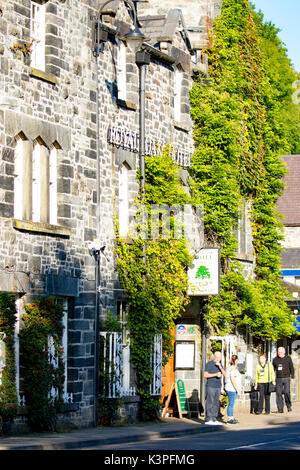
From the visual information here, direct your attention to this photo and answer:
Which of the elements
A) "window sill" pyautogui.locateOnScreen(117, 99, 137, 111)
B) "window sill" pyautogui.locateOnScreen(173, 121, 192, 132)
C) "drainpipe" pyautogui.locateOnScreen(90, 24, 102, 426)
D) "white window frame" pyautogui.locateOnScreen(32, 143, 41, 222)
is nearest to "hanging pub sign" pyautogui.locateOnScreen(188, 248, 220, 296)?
"window sill" pyautogui.locateOnScreen(173, 121, 192, 132)

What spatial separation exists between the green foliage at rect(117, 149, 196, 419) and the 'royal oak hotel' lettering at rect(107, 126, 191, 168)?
292 millimetres

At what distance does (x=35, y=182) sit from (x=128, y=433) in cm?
539

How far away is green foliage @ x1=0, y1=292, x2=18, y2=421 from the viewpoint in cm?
2200

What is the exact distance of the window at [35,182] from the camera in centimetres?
2325

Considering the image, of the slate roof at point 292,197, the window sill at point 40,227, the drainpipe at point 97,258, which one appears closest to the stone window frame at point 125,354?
the drainpipe at point 97,258

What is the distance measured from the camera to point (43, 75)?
23.9 m

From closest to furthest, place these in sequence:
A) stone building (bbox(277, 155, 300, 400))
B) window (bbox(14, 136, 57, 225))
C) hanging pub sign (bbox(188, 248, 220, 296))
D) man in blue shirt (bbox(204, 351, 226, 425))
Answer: window (bbox(14, 136, 57, 225)) → man in blue shirt (bbox(204, 351, 226, 425)) → hanging pub sign (bbox(188, 248, 220, 296)) → stone building (bbox(277, 155, 300, 400))

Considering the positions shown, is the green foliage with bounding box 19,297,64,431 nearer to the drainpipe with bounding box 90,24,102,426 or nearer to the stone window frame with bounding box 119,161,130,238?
the drainpipe with bounding box 90,24,102,426

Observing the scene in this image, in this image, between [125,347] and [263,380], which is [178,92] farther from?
[263,380]

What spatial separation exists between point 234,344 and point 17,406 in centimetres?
1107

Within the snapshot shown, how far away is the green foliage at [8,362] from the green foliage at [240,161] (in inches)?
393

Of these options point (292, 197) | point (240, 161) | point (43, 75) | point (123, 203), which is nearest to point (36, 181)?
point (43, 75)

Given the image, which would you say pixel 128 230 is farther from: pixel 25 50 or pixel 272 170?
pixel 272 170

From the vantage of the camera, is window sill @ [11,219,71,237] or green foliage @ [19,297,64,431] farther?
green foliage @ [19,297,64,431]
